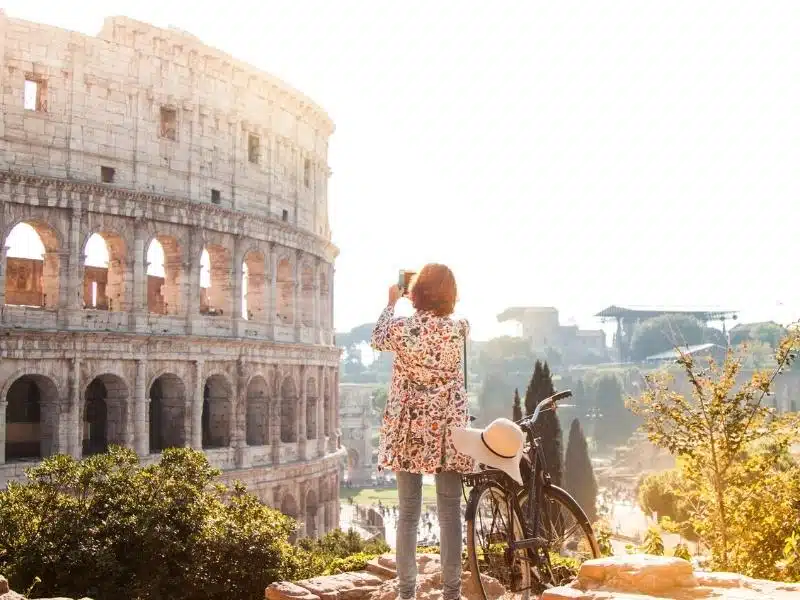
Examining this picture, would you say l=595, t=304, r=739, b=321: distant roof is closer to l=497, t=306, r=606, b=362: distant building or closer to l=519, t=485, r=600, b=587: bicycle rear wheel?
l=497, t=306, r=606, b=362: distant building

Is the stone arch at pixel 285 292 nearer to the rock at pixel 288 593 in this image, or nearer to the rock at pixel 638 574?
the rock at pixel 288 593

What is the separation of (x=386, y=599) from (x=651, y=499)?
43.5m

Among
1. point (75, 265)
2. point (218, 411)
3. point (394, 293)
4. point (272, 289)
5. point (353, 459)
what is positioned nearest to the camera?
point (394, 293)

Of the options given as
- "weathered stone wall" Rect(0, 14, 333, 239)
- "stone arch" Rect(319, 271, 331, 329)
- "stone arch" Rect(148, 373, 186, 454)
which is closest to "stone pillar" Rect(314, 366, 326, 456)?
→ "stone arch" Rect(319, 271, 331, 329)

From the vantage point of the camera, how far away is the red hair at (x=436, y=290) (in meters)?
5.61

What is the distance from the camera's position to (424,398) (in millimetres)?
5609

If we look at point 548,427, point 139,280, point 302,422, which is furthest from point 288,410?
point 548,427

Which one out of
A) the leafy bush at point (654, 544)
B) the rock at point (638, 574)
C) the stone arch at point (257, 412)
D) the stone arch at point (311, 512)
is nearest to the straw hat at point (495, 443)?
the rock at point (638, 574)

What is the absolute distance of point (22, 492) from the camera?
12.2m

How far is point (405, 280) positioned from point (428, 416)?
0.92 metres

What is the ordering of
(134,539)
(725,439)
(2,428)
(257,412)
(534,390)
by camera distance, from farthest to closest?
(534,390) < (257,412) < (2,428) < (725,439) < (134,539)

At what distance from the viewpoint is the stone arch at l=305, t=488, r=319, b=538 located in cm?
2864

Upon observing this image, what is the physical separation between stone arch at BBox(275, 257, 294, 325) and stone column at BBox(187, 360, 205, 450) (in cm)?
442

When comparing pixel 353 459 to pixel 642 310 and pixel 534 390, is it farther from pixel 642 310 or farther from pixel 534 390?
pixel 642 310
